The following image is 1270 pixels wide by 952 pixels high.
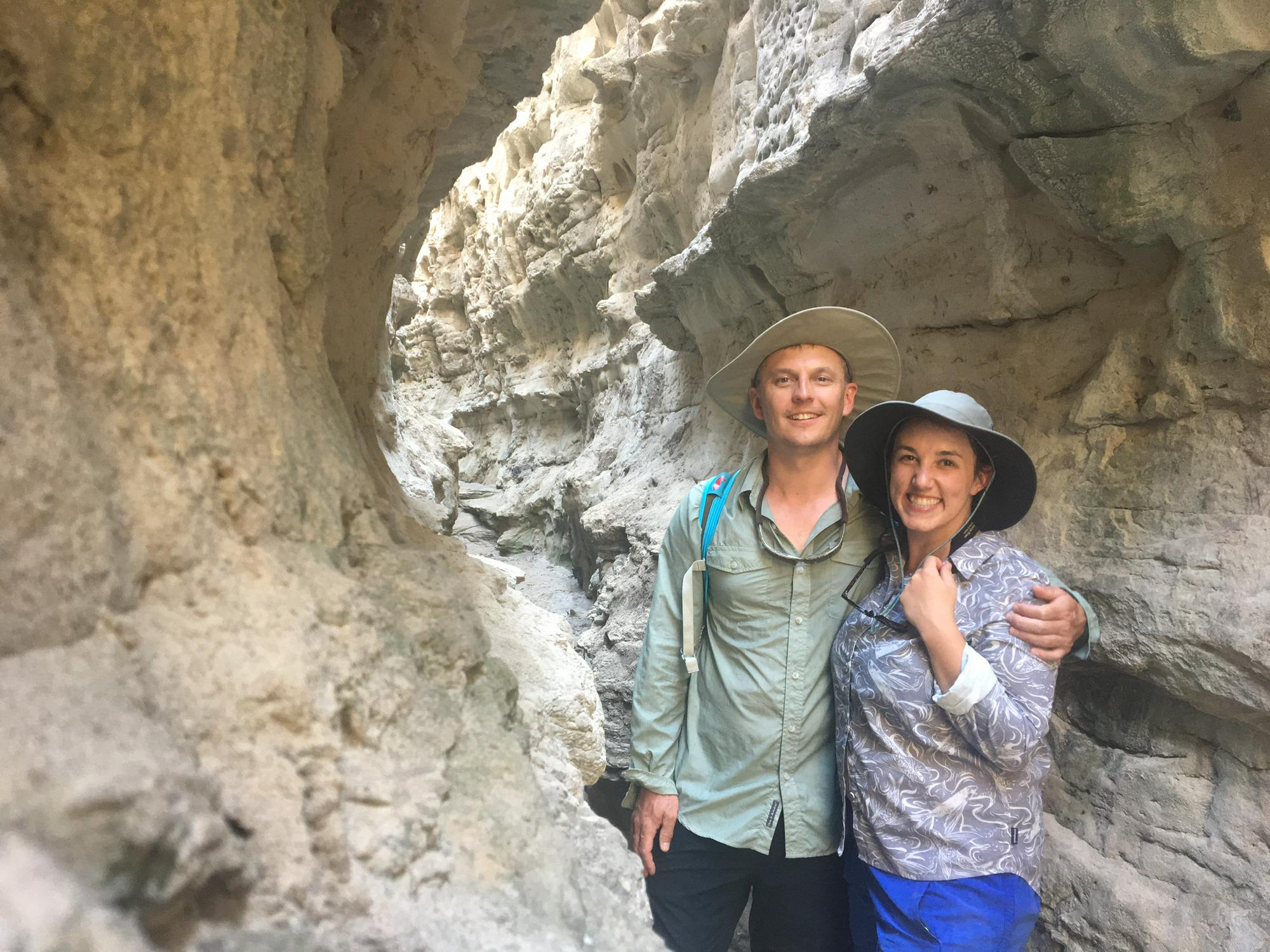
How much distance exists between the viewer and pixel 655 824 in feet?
6.51

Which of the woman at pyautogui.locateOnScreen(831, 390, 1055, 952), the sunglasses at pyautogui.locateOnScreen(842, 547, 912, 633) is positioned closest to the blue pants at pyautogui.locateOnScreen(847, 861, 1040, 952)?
the woman at pyautogui.locateOnScreen(831, 390, 1055, 952)

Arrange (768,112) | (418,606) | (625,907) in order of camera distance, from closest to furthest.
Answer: (625,907) < (418,606) < (768,112)

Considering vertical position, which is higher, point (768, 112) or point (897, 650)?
point (768, 112)

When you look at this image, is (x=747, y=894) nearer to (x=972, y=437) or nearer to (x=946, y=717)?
(x=946, y=717)

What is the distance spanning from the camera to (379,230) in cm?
210

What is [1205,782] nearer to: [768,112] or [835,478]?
[835,478]

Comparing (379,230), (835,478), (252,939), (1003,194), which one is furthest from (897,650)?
(1003,194)

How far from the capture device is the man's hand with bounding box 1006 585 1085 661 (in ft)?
5.14

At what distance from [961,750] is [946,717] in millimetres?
86

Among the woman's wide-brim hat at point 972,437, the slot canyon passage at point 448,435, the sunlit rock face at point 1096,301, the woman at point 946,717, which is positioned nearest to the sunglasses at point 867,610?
the woman at point 946,717

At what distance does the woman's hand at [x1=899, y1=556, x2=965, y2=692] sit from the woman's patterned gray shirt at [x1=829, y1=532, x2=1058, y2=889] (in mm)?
28

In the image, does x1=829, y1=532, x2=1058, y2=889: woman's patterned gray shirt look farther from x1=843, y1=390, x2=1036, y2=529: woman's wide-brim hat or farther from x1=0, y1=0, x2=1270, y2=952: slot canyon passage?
x1=0, y1=0, x2=1270, y2=952: slot canyon passage

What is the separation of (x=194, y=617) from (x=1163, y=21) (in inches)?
106

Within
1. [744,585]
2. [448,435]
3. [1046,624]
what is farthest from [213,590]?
[448,435]
